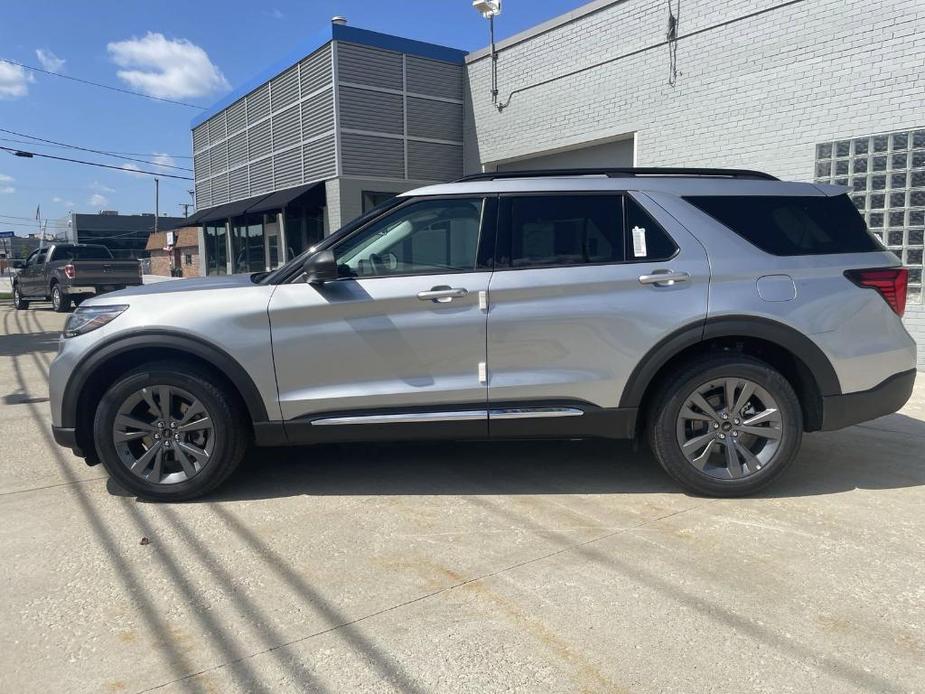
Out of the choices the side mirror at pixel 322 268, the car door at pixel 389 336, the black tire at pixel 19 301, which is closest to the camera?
the side mirror at pixel 322 268

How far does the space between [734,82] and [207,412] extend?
8.95m

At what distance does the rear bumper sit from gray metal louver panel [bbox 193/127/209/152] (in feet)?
76.3

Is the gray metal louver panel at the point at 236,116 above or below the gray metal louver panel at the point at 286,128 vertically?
above

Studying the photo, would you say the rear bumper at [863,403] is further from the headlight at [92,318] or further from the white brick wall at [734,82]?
the white brick wall at [734,82]

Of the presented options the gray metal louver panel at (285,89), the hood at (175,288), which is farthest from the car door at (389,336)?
the gray metal louver panel at (285,89)

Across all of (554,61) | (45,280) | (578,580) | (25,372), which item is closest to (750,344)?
(578,580)

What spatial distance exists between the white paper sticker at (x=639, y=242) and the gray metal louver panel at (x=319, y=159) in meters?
12.0

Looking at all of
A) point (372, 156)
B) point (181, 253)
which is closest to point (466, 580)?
point (372, 156)

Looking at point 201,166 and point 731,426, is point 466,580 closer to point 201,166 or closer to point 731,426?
point 731,426

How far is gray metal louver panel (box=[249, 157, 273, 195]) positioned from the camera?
1822cm

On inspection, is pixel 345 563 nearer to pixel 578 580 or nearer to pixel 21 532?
pixel 578 580

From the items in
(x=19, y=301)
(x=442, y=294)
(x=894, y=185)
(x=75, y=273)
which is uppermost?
(x=894, y=185)

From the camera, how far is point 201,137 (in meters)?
23.6

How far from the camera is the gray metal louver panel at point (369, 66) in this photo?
572 inches
